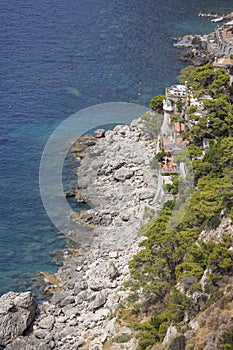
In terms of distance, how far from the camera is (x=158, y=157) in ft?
Answer: 194

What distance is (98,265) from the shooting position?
49844 millimetres

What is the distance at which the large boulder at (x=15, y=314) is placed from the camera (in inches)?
1698

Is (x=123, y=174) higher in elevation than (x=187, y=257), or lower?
higher

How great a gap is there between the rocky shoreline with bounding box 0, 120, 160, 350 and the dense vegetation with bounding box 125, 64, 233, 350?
7.95 feet

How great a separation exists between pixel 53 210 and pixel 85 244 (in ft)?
22.8

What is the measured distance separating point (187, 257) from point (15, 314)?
45.8ft

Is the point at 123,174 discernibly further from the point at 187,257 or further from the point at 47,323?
the point at 187,257

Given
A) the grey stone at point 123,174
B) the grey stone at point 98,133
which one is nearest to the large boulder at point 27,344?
the grey stone at point 123,174

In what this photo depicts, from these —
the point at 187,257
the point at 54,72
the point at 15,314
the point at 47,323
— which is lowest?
the point at 47,323

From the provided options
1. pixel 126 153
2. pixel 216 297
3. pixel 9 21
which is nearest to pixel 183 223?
pixel 216 297

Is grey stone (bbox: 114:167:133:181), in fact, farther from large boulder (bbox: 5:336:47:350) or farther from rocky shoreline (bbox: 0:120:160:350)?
large boulder (bbox: 5:336:47:350)

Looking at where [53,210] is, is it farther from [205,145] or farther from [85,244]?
[205,145]

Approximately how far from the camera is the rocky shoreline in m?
42.8

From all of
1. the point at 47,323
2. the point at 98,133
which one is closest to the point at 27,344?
the point at 47,323
